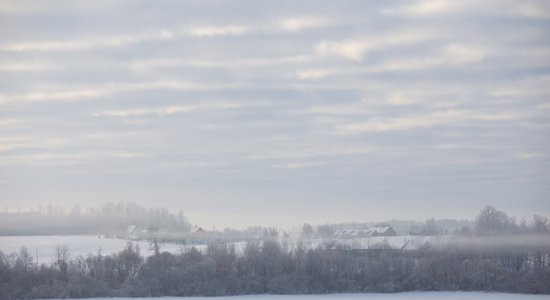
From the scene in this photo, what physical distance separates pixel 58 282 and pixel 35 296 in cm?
305

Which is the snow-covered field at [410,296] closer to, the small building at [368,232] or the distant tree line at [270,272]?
the distant tree line at [270,272]

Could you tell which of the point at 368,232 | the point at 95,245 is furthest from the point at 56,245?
the point at 368,232

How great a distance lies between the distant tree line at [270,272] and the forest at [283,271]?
3.7 inches

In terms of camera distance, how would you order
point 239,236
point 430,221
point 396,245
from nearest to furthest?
point 396,245
point 239,236
point 430,221

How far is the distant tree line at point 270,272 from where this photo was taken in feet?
273

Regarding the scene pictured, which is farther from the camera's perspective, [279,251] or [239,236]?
[239,236]

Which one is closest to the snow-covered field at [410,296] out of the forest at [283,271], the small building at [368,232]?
the forest at [283,271]

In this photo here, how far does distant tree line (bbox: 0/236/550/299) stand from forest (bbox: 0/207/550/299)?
95mm

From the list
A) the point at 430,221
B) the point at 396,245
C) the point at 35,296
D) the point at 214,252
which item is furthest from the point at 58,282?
the point at 430,221

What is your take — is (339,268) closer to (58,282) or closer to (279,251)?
(279,251)

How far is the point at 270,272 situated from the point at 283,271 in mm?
1435

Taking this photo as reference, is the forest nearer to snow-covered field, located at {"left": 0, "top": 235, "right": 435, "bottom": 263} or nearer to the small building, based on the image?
snow-covered field, located at {"left": 0, "top": 235, "right": 435, "bottom": 263}

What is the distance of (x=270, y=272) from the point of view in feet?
293

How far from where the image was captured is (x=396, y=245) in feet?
339
